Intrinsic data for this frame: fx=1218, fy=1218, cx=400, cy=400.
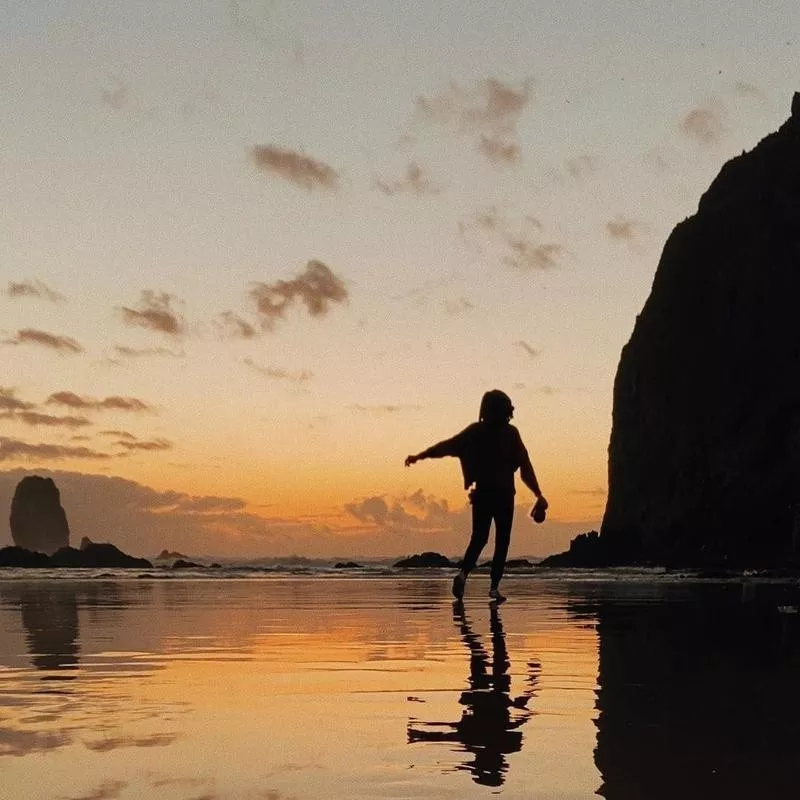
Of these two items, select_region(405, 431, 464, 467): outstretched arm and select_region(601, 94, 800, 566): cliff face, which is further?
select_region(601, 94, 800, 566): cliff face

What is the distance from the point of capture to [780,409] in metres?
60.3

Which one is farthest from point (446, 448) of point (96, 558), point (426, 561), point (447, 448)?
point (96, 558)

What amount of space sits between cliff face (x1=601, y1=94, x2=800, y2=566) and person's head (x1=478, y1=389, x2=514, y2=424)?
41097 mm

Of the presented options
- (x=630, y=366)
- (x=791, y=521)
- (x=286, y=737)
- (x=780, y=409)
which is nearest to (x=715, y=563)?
(x=791, y=521)

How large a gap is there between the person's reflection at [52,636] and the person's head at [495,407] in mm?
5262

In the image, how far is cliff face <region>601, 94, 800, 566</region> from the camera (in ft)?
193

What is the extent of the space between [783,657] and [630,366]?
236 feet

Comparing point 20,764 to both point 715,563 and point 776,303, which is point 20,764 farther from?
point 776,303

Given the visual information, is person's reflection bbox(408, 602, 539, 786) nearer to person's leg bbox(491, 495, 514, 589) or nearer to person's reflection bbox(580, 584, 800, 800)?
person's reflection bbox(580, 584, 800, 800)

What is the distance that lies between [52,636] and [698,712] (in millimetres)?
6798

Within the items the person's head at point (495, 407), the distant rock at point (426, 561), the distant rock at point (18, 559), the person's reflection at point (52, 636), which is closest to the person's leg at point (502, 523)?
the person's head at point (495, 407)

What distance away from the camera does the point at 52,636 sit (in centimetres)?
1061

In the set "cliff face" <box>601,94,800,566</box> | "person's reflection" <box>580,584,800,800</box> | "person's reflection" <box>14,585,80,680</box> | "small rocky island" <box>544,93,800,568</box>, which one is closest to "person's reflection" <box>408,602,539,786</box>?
"person's reflection" <box>580,584,800,800</box>

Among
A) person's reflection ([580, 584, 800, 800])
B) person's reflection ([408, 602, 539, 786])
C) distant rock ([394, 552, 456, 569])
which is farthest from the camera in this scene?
distant rock ([394, 552, 456, 569])
